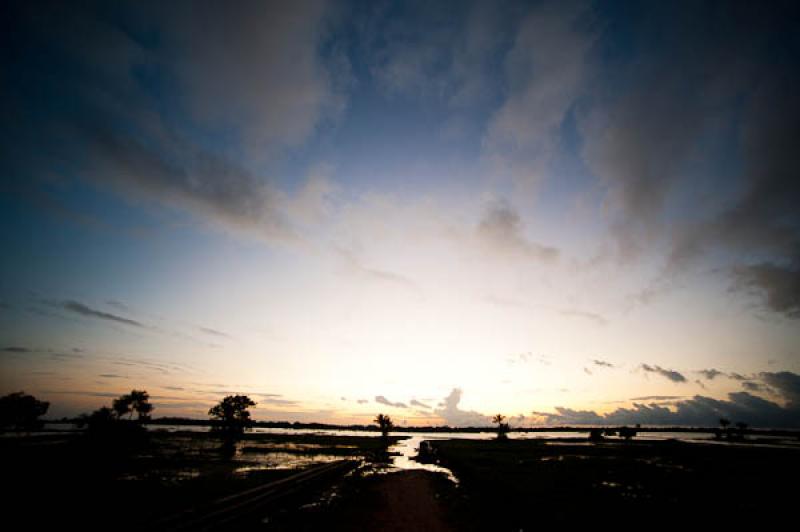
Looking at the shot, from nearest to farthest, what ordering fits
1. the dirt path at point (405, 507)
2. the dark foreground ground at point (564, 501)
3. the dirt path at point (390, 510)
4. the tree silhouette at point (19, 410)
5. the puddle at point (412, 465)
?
the dark foreground ground at point (564, 501)
the dirt path at point (390, 510)
the dirt path at point (405, 507)
the puddle at point (412, 465)
the tree silhouette at point (19, 410)

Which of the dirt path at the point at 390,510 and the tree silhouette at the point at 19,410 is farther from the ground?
the tree silhouette at the point at 19,410

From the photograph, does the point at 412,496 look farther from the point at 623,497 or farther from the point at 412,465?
the point at 412,465

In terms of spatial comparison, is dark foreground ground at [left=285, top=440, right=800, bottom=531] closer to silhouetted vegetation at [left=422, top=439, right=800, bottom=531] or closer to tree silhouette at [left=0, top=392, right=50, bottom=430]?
silhouetted vegetation at [left=422, top=439, right=800, bottom=531]

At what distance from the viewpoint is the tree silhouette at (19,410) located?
80.9 meters

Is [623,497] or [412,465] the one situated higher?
[623,497]

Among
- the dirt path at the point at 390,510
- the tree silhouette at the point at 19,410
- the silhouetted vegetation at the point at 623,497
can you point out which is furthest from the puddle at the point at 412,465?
the tree silhouette at the point at 19,410

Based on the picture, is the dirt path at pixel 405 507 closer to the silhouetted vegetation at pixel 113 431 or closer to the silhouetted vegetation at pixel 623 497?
the silhouetted vegetation at pixel 623 497

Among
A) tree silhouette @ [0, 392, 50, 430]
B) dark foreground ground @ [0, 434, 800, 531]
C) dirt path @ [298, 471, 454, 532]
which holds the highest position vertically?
tree silhouette @ [0, 392, 50, 430]

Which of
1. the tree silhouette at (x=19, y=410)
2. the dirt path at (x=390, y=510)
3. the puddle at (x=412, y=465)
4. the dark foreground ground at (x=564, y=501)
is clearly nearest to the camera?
the dark foreground ground at (x=564, y=501)

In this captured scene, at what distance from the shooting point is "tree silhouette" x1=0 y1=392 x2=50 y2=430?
265 feet

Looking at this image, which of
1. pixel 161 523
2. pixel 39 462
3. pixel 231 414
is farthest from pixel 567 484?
pixel 231 414

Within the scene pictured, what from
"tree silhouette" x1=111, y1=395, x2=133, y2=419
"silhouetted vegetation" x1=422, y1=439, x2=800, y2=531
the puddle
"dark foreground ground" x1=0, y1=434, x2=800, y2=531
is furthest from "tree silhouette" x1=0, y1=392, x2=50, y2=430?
"silhouetted vegetation" x1=422, y1=439, x2=800, y2=531

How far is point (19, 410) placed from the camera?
8331 centimetres

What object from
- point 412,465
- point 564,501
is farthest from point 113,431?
point 564,501
